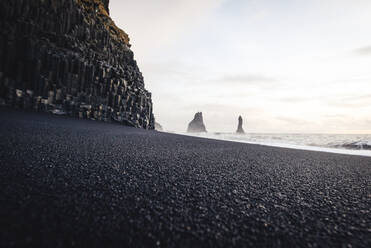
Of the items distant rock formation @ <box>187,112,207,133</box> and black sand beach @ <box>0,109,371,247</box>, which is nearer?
black sand beach @ <box>0,109,371,247</box>

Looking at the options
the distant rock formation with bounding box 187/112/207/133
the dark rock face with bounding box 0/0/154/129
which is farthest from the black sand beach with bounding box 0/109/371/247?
the distant rock formation with bounding box 187/112/207/133

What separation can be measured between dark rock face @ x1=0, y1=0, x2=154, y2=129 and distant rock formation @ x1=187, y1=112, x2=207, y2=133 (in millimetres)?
84199

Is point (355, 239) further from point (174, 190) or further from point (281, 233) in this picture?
point (174, 190)

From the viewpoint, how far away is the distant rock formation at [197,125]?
103438 millimetres

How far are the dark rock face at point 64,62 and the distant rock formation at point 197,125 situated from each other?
8420 centimetres

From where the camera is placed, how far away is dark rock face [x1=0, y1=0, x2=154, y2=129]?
38.4ft

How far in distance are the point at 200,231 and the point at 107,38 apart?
23.5 meters

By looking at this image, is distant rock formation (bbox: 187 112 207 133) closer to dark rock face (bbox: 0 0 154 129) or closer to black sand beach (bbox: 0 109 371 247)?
dark rock face (bbox: 0 0 154 129)

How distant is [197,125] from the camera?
10425 cm

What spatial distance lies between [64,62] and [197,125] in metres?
92.6

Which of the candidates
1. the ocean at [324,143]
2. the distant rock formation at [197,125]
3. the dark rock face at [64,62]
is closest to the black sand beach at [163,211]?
the ocean at [324,143]

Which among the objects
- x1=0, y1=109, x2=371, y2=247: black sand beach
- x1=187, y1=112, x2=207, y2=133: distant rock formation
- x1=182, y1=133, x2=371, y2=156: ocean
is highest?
x1=187, y1=112, x2=207, y2=133: distant rock formation

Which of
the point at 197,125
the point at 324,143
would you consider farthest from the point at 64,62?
the point at 197,125

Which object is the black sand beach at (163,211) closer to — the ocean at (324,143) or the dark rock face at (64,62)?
the ocean at (324,143)
